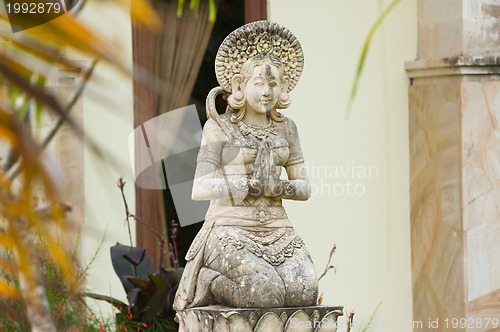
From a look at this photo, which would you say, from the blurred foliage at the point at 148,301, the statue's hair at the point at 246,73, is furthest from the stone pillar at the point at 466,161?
the statue's hair at the point at 246,73

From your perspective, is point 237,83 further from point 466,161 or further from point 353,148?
point 353,148

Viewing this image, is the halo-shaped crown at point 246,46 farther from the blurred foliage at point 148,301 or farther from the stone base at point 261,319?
the blurred foliage at point 148,301

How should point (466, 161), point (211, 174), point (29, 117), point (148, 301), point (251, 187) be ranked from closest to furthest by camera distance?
1. point (29, 117)
2. point (251, 187)
3. point (211, 174)
4. point (148, 301)
5. point (466, 161)

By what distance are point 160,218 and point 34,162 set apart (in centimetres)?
747

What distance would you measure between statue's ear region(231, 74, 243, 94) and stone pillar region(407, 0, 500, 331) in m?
2.94

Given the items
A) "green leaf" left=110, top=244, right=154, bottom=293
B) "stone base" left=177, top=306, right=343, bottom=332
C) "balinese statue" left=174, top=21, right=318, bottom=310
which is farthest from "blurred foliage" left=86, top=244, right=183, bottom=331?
"stone base" left=177, top=306, right=343, bottom=332

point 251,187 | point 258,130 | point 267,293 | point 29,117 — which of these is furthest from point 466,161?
point 29,117

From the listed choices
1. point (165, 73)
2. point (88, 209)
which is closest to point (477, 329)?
point (165, 73)

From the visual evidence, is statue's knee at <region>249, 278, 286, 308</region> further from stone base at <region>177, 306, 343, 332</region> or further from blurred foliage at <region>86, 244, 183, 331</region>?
blurred foliage at <region>86, 244, 183, 331</region>

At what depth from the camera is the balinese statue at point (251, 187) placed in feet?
16.6

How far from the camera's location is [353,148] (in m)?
8.44

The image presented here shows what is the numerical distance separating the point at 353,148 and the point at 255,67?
10.6ft

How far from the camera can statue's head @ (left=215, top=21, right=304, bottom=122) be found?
533cm

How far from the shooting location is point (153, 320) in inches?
259
